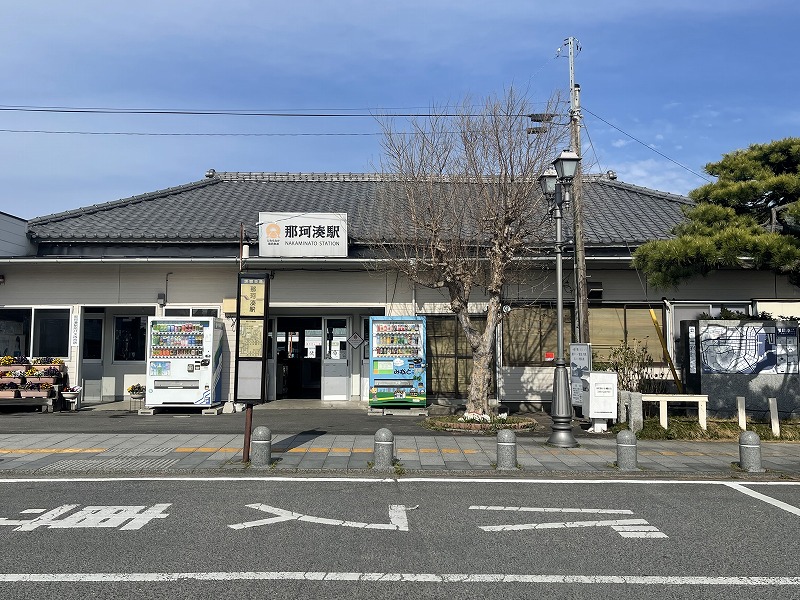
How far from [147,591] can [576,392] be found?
10577 millimetres

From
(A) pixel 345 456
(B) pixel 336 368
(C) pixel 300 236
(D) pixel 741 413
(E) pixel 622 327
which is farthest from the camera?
(B) pixel 336 368

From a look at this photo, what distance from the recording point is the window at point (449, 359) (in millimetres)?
17219

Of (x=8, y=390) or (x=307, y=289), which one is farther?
(x=307, y=289)

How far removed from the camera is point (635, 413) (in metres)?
12.7

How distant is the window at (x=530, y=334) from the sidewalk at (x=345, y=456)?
4.54 m

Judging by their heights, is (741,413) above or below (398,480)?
above

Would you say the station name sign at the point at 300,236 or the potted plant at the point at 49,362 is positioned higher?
the station name sign at the point at 300,236

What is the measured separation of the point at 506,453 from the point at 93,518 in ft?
17.8

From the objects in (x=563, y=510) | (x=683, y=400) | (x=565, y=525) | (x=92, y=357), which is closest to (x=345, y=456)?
(x=563, y=510)

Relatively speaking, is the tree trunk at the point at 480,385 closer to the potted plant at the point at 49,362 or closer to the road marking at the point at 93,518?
the road marking at the point at 93,518

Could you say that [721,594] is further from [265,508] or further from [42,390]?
[42,390]

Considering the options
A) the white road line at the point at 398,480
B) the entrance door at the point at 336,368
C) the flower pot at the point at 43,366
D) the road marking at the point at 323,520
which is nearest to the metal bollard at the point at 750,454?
the white road line at the point at 398,480

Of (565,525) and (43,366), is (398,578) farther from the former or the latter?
(43,366)

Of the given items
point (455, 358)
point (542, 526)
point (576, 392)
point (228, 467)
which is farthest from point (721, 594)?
point (455, 358)
